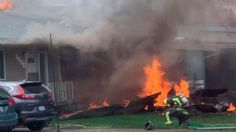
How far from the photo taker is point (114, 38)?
20859 millimetres

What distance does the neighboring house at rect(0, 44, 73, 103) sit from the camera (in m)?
20.7

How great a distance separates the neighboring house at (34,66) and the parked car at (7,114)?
19.2 ft

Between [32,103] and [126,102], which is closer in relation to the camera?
[32,103]

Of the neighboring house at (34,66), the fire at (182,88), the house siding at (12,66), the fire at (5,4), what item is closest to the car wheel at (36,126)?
the neighboring house at (34,66)

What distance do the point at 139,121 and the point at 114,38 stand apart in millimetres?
4427

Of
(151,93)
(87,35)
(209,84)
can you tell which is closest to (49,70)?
(87,35)

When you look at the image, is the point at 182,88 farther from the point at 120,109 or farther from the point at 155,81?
the point at 120,109

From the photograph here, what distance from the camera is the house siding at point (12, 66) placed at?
20.7 m

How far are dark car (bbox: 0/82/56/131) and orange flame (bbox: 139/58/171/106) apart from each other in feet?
22.4

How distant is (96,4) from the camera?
→ 2041cm

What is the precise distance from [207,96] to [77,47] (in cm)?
555

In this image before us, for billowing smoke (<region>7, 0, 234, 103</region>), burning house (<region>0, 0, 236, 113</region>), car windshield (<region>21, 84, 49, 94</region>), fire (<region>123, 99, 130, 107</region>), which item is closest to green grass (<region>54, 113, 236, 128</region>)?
fire (<region>123, 99, 130, 107</region>)

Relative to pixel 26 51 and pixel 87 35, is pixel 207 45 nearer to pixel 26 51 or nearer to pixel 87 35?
pixel 87 35

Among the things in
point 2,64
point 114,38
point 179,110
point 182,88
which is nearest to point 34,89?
point 179,110
